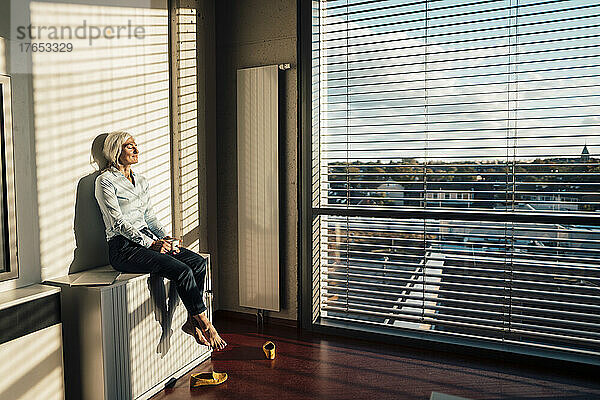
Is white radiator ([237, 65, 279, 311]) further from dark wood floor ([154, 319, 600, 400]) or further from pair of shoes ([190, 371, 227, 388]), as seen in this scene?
pair of shoes ([190, 371, 227, 388])

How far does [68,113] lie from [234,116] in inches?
65.5

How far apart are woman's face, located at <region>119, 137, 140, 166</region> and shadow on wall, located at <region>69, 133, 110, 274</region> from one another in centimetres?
13

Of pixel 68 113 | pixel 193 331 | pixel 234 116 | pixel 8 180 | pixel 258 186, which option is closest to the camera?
pixel 8 180

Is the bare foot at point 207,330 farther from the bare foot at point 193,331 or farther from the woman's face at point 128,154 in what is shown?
the woman's face at point 128,154

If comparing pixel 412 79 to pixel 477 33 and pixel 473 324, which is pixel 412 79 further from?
pixel 473 324

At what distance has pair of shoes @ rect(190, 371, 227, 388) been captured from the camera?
10.3 ft

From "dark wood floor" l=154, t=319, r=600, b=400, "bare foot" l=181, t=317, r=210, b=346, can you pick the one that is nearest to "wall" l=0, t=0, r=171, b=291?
"bare foot" l=181, t=317, r=210, b=346

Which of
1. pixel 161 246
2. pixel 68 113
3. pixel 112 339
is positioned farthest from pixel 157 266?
pixel 68 113

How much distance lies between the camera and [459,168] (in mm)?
3582

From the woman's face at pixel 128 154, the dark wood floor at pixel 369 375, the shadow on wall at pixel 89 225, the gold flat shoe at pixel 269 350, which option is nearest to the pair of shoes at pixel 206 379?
the dark wood floor at pixel 369 375

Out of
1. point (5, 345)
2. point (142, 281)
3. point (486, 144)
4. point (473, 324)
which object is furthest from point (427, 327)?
point (5, 345)

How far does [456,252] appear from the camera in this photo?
3.64 metres

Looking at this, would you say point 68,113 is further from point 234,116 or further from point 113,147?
point 234,116

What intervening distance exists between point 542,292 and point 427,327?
84 cm
